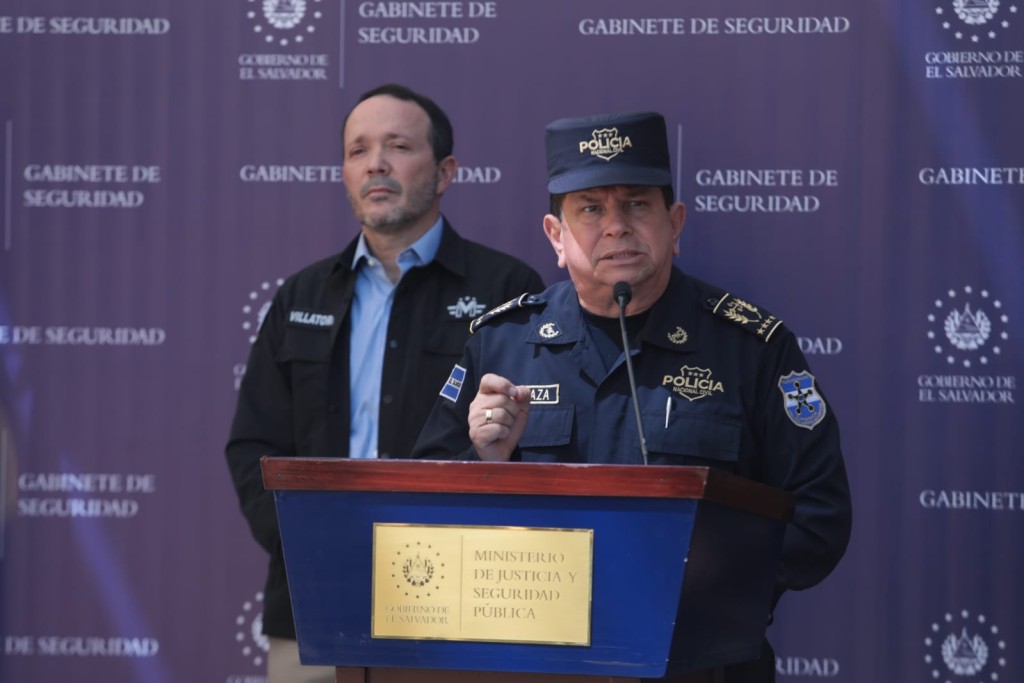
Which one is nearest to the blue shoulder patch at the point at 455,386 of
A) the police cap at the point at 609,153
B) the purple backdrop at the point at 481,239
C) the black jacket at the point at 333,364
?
the police cap at the point at 609,153

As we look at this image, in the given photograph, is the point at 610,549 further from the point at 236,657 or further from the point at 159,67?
the point at 159,67

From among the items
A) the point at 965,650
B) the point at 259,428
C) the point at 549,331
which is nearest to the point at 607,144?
the point at 549,331

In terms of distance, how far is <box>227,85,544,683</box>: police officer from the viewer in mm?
3355

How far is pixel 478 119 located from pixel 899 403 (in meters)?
1.36

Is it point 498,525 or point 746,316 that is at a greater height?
point 746,316

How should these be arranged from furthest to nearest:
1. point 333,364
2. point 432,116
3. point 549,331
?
point 432,116 < point 333,364 < point 549,331

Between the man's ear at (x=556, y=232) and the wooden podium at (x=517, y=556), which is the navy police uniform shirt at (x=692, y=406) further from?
the wooden podium at (x=517, y=556)

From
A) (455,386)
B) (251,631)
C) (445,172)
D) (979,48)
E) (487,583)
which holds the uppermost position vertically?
(979,48)

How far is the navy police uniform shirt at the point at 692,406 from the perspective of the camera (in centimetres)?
238

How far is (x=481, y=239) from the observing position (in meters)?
3.81

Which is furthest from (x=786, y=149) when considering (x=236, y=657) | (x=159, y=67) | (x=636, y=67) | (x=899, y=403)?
(x=236, y=657)

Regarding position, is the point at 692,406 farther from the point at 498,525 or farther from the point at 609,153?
the point at 498,525

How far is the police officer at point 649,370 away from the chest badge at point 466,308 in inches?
30.9

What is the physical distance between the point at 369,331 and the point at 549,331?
3.14 ft
